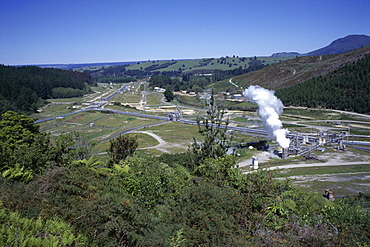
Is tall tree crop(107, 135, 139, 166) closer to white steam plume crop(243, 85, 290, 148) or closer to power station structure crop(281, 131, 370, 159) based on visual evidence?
power station structure crop(281, 131, 370, 159)

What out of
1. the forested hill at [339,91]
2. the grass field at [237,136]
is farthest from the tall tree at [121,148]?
the forested hill at [339,91]

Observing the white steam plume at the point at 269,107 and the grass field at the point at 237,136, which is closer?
the grass field at the point at 237,136

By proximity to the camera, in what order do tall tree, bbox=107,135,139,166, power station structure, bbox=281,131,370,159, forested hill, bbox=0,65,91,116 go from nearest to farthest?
tall tree, bbox=107,135,139,166, power station structure, bbox=281,131,370,159, forested hill, bbox=0,65,91,116

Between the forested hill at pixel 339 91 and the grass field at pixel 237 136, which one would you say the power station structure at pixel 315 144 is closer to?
the grass field at pixel 237 136

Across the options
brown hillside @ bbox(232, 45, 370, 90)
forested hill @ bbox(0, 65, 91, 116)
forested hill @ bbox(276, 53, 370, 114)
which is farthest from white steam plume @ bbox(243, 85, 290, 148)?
brown hillside @ bbox(232, 45, 370, 90)

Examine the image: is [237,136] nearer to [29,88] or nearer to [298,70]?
[29,88]

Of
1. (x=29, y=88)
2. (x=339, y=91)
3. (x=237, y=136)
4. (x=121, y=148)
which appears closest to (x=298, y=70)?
(x=339, y=91)
